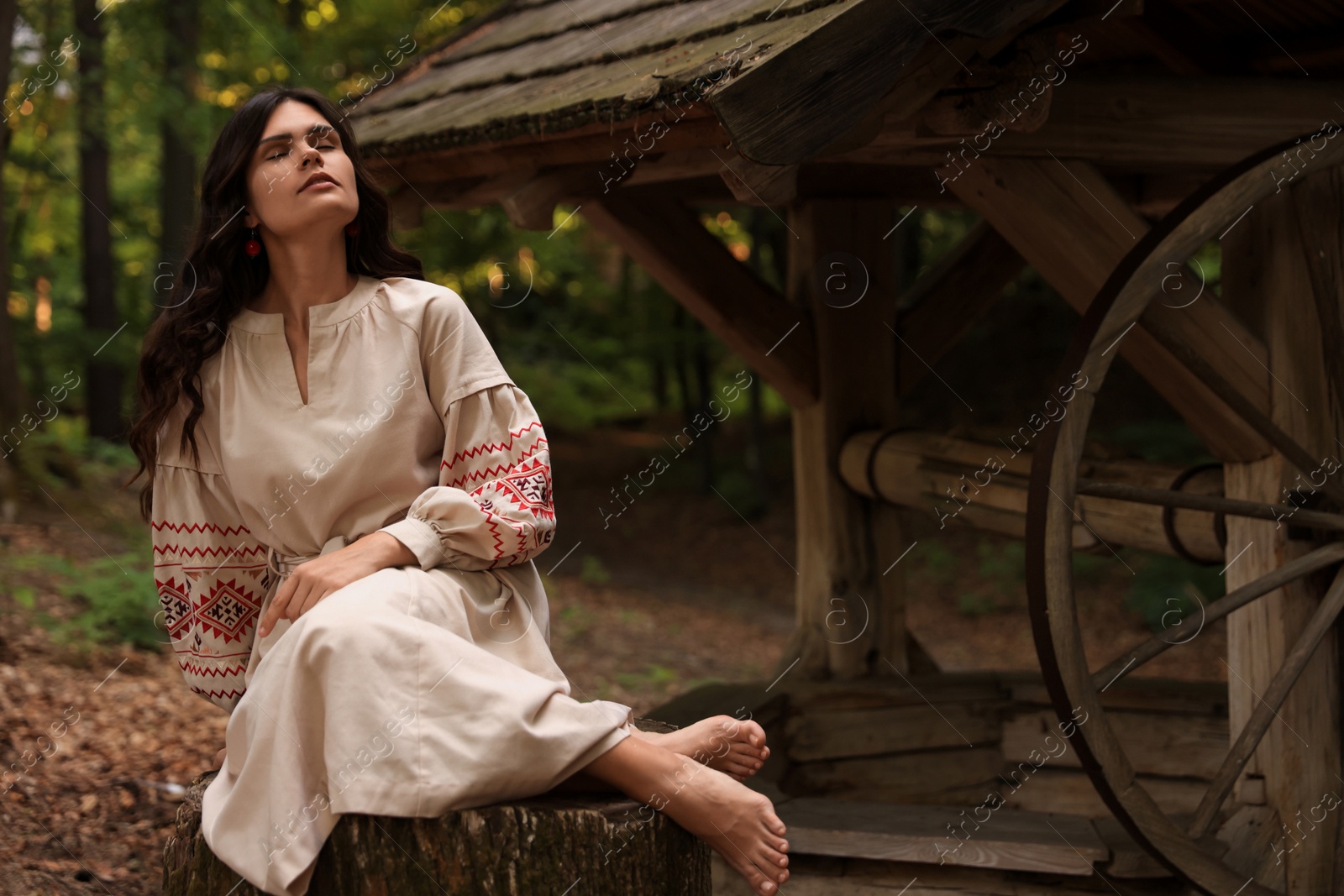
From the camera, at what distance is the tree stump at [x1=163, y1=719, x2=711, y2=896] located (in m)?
2.06

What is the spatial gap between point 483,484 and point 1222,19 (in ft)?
9.26

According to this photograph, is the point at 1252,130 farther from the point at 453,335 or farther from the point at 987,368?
the point at 987,368

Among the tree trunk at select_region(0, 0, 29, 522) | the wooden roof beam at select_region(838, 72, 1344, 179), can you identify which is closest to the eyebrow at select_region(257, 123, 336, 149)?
the wooden roof beam at select_region(838, 72, 1344, 179)

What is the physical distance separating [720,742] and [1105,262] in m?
1.65

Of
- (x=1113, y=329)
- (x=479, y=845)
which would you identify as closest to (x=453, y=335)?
(x=479, y=845)

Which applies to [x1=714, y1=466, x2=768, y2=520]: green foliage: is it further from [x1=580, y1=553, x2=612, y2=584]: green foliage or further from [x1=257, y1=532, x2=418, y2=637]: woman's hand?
[x1=257, y1=532, x2=418, y2=637]: woman's hand

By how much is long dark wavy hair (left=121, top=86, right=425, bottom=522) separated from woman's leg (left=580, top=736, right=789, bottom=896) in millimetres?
1073

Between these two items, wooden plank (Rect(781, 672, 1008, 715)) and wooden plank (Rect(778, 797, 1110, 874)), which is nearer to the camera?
wooden plank (Rect(778, 797, 1110, 874))

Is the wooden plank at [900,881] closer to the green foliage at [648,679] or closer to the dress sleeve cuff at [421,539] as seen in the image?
the dress sleeve cuff at [421,539]

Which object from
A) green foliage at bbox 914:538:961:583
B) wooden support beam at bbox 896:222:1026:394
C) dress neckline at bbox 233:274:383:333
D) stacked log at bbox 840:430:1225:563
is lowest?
green foliage at bbox 914:538:961:583

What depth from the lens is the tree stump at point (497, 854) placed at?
206 centimetres

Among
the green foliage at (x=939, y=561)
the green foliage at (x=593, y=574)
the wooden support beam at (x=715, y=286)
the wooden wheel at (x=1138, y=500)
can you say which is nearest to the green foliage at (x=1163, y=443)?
the green foliage at (x=939, y=561)

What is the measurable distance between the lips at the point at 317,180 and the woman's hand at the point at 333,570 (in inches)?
27.0

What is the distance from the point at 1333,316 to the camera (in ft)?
10.6
